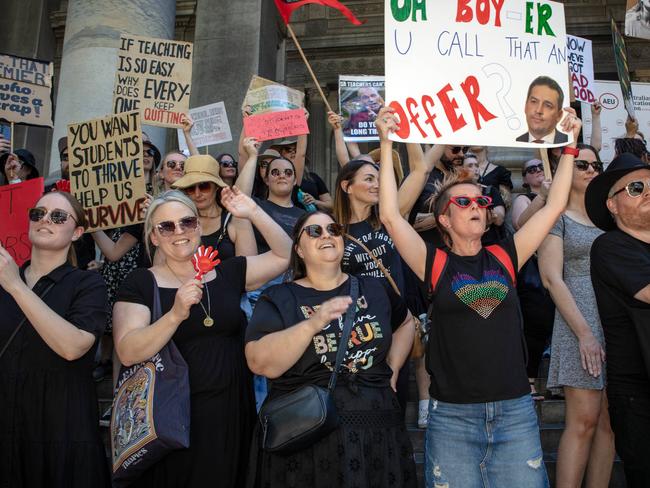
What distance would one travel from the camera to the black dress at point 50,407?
2883mm

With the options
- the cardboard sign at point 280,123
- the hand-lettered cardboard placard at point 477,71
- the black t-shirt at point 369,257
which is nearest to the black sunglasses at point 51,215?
the black t-shirt at point 369,257

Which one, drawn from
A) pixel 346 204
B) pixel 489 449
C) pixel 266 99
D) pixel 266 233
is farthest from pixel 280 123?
pixel 489 449

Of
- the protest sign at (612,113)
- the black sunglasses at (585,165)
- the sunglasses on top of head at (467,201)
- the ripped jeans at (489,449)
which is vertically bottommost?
the ripped jeans at (489,449)

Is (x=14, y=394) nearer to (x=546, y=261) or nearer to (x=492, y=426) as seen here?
(x=492, y=426)

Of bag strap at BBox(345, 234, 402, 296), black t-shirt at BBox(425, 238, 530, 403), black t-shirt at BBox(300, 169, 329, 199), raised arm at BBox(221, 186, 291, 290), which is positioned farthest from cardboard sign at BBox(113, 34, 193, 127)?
black t-shirt at BBox(425, 238, 530, 403)

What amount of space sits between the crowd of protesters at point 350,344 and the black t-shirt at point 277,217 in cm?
113

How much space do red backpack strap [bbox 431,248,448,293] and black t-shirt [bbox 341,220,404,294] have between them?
70 centimetres

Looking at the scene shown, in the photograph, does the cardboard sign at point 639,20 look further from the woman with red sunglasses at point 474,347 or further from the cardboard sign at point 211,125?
the cardboard sign at point 211,125

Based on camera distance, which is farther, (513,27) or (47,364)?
(513,27)

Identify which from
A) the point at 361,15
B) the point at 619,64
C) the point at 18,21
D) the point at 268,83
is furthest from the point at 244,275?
the point at 18,21

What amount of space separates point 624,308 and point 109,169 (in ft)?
11.9

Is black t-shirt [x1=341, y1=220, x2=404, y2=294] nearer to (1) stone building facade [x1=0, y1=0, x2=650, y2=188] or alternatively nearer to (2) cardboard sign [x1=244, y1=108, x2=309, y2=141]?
(2) cardboard sign [x1=244, y1=108, x2=309, y2=141]

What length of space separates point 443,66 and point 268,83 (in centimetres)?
298

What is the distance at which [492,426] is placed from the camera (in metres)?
2.67
